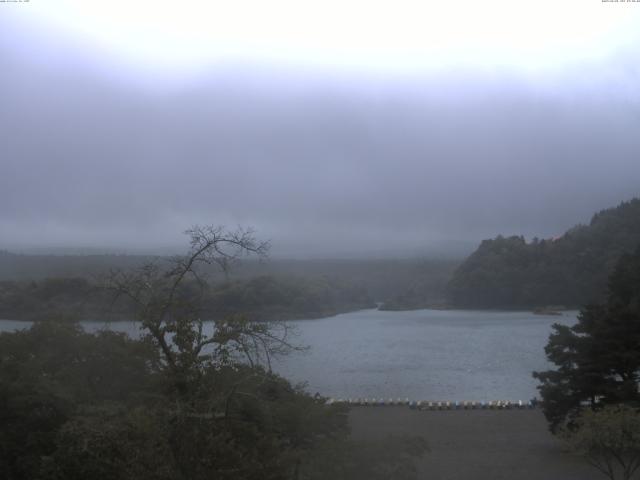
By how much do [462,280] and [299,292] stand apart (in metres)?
36.6

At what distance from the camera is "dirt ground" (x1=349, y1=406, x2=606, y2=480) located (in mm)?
16219

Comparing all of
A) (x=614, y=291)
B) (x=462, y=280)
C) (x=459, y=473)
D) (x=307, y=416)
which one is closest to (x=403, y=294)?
(x=462, y=280)

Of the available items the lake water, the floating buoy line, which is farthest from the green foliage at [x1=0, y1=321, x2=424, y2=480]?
the floating buoy line

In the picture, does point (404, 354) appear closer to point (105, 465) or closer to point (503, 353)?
point (503, 353)

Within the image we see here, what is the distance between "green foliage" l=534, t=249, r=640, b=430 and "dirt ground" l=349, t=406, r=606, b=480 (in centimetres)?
134

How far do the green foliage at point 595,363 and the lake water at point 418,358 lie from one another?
713 centimetres

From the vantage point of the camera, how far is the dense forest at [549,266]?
48.2 metres

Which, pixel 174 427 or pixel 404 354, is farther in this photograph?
pixel 404 354

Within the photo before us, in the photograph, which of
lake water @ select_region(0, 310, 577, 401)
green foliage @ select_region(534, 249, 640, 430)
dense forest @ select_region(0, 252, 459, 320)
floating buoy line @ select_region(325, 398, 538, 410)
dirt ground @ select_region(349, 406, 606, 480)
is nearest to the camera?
dense forest @ select_region(0, 252, 459, 320)

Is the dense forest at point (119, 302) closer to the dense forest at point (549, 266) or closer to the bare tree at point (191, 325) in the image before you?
the bare tree at point (191, 325)

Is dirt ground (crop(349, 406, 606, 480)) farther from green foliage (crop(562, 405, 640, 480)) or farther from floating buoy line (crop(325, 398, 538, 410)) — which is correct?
green foliage (crop(562, 405, 640, 480))

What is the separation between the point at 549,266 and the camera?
53.7 meters

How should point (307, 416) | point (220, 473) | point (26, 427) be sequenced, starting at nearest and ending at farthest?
point (220, 473)
point (307, 416)
point (26, 427)

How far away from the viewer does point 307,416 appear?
10.2 m
